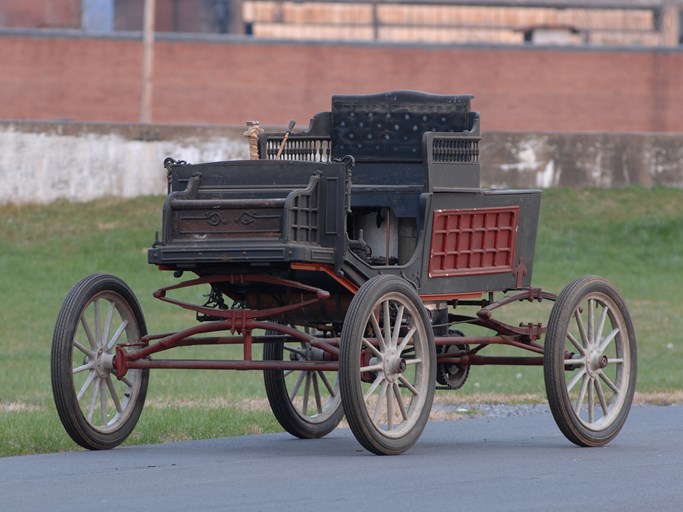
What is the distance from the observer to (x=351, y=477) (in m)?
8.58

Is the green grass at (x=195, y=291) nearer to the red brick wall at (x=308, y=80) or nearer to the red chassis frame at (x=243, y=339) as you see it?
the red chassis frame at (x=243, y=339)

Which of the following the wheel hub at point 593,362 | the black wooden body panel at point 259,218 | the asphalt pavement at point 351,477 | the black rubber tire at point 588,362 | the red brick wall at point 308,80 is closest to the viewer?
the asphalt pavement at point 351,477

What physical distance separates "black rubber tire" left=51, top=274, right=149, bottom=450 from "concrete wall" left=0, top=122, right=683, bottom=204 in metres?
22.3

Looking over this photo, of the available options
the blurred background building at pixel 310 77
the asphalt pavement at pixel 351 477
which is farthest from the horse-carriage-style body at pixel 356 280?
the blurred background building at pixel 310 77

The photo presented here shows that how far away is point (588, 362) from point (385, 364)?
1828mm

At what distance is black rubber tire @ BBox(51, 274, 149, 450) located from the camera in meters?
9.61

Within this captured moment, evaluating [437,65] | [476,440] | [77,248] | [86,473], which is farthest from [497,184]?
[86,473]

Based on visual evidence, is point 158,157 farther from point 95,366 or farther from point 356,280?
point 356,280

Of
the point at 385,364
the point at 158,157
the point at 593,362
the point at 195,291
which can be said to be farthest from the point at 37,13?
the point at 385,364

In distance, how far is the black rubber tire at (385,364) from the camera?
9.04m

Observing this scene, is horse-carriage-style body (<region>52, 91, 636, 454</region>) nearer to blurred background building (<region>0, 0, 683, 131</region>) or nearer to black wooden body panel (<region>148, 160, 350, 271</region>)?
black wooden body panel (<region>148, 160, 350, 271</region>)

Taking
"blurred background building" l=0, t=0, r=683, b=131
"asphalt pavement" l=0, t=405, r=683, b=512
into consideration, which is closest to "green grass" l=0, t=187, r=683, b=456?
"asphalt pavement" l=0, t=405, r=683, b=512

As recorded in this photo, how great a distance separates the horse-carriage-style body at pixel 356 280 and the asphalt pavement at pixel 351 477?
31 cm

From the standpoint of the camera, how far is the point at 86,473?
28.7 ft
